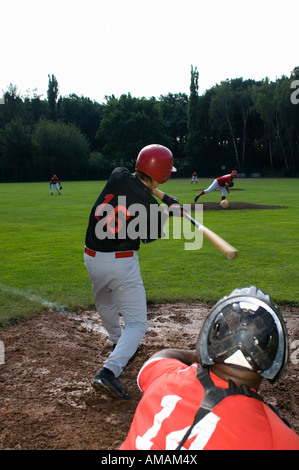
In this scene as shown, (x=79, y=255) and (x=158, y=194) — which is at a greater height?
(x=158, y=194)

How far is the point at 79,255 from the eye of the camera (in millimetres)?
10156

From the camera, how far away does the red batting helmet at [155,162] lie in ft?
13.9

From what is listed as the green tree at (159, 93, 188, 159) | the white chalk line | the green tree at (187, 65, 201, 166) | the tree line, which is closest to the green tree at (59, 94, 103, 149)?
the tree line

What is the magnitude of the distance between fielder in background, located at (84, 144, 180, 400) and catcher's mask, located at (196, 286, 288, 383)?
2.11m

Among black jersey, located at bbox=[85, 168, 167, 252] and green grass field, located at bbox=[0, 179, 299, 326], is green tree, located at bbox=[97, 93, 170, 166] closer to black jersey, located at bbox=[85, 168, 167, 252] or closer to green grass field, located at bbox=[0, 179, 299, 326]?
green grass field, located at bbox=[0, 179, 299, 326]

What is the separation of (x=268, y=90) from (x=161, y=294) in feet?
207

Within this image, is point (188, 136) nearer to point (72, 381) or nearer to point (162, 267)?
point (162, 267)

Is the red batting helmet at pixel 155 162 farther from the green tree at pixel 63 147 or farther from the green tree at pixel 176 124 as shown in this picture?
the green tree at pixel 176 124

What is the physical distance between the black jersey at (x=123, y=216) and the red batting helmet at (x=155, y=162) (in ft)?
0.66

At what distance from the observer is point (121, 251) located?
4066mm

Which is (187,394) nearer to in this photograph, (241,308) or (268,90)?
(241,308)

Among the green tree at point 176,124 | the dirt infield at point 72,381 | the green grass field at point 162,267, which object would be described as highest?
the green tree at point 176,124

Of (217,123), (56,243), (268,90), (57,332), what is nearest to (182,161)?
(217,123)

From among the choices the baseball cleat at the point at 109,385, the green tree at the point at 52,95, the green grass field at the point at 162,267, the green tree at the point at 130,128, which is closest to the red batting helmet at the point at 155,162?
the baseball cleat at the point at 109,385
